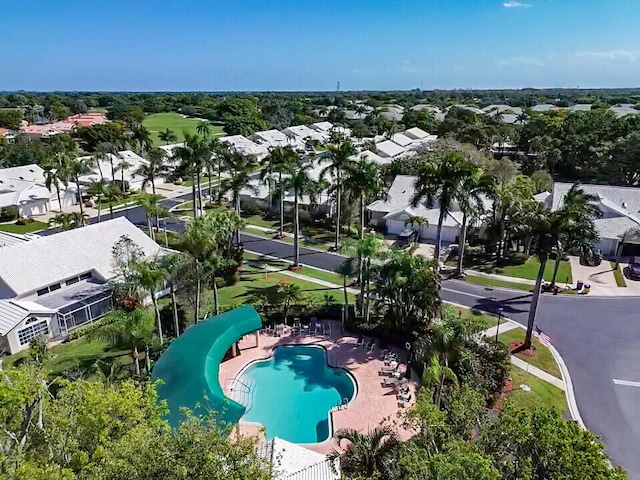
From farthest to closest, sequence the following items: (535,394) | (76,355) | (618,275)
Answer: (618,275)
(76,355)
(535,394)

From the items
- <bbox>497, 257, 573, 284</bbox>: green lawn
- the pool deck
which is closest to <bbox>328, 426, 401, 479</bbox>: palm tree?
the pool deck

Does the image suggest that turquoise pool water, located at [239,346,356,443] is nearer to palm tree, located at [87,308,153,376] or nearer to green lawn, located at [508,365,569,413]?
palm tree, located at [87,308,153,376]

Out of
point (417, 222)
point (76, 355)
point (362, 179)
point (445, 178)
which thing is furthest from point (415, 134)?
Answer: point (76, 355)

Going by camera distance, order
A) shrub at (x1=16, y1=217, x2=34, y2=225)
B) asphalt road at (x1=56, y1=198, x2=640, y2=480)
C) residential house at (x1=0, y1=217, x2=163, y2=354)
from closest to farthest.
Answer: asphalt road at (x1=56, y1=198, x2=640, y2=480), residential house at (x1=0, y1=217, x2=163, y2=354), shrub at (x1=16, y1=217, x2=34, y2=225)

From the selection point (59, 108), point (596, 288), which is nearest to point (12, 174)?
point (596, 288)

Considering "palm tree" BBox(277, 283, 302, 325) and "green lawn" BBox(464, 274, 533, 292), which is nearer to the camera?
"palm tree" BBox(277, 283, 302, 325)

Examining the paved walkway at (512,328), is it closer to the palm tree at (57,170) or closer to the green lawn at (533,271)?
the green lawn at (533,271)

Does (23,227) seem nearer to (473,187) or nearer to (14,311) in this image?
(14,311)
